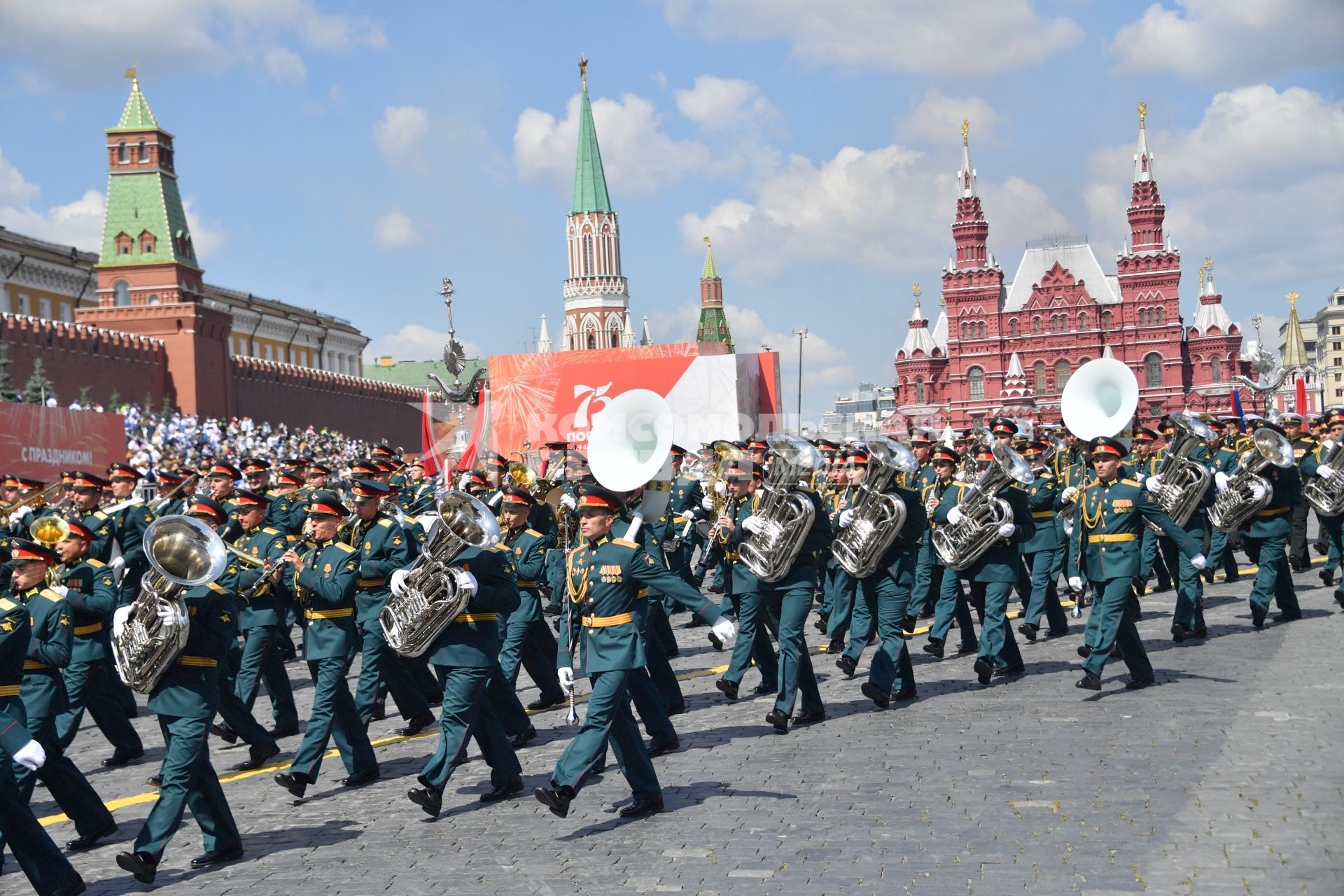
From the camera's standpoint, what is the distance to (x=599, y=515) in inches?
340

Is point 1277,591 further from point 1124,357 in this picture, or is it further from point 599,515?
point 1124,357

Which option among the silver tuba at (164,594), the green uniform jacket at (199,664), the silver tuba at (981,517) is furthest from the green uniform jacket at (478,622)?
the silver tuba at (981,517)

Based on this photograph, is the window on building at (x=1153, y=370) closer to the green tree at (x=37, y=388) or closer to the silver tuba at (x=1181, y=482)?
the green tree at (x=37, y=388)

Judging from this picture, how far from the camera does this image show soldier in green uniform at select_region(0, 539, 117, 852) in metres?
8.24

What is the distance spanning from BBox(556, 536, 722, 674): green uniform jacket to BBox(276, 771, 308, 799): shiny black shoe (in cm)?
183

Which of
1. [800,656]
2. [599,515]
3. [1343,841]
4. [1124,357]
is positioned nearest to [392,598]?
[599,515]

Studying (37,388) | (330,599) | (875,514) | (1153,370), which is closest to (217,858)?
(330,599)

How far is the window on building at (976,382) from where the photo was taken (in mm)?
102875

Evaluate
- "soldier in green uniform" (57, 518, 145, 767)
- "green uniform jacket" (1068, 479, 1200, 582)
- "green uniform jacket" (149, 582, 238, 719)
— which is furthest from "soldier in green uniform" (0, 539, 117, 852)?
"green uniform jacket" (1068, 479, 1200, 582)

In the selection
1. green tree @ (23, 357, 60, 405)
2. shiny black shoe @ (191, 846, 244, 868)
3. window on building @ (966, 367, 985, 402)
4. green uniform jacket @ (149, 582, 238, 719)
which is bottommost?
shiny black shoe @ (191, 846, 244, 868)

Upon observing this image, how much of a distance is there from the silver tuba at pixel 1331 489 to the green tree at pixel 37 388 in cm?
4435

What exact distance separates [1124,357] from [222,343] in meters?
59.8

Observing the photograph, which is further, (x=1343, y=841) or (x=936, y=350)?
(x=936, y=350)

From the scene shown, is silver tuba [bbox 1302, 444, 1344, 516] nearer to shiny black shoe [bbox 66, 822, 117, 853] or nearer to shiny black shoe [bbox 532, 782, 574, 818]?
shiny black shoe [bbox 532, 782, 574, 818]
